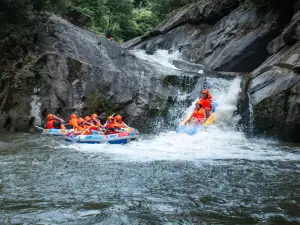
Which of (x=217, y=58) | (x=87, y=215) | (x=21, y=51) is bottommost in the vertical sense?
(x=87, y=215)

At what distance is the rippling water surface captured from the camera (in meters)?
4.29

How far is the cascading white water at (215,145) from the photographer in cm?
848

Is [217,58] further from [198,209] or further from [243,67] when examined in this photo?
[198,209]

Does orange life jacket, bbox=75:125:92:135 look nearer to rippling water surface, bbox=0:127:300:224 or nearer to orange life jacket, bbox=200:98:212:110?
rippling water surface, bbox=0:127:300:224

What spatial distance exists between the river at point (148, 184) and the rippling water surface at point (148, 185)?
0.5 inches

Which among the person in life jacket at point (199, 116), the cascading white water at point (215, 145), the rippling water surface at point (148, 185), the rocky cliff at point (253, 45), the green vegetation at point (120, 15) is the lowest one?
the rippling water surface at point (148, 185)

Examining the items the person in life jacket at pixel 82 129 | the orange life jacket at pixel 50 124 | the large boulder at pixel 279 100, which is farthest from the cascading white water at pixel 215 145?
the orange life jacket at pixel 50 124

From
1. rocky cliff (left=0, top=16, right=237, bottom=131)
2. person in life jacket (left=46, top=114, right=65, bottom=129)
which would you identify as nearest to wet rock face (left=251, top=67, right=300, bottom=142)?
rocky cliff (left=0, top=16, right=237, bottom=131)

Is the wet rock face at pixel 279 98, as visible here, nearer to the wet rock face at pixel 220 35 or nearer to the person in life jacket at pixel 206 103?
the person in life jacket at pixel 206 103

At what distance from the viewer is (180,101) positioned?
14938 mm

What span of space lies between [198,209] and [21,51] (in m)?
11.5

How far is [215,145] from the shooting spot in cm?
1029

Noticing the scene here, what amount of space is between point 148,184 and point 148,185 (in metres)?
0.05

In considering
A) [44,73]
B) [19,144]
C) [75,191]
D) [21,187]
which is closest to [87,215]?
[75,191]
